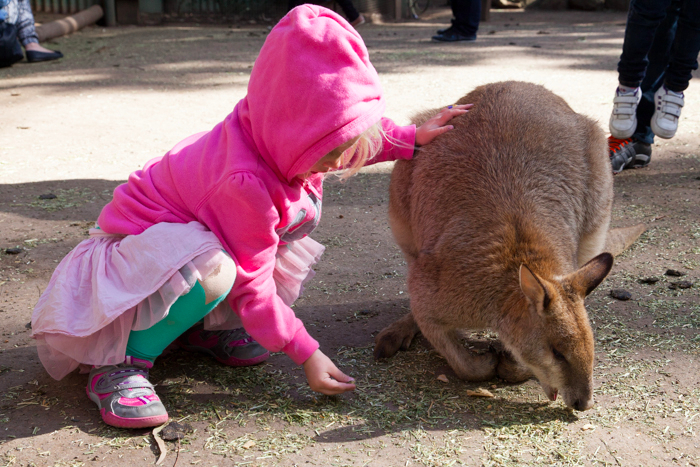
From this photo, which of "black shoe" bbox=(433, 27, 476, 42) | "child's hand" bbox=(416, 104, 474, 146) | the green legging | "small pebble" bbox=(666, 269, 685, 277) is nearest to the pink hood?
the green legging

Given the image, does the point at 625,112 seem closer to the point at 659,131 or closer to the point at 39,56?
the point at 659,131

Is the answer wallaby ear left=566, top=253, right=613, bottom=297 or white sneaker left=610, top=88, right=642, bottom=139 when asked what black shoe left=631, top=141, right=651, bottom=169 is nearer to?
white sneaker left=610, top=88, right=642, bottom=139

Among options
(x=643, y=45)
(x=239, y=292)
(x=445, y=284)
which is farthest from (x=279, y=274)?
(x=643, y=45)

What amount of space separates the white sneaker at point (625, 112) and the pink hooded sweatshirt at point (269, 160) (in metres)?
2.49

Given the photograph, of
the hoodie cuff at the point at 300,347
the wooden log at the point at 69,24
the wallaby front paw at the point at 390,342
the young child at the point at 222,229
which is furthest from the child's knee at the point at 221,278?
the wooden log at the point at 69,24

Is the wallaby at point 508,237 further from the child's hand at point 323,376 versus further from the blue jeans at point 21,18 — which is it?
the blue jeans at point 21,18

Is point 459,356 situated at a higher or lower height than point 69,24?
lower

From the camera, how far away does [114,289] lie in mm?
1807

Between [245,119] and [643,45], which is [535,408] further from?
[643,45]

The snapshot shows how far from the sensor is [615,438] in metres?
1.84

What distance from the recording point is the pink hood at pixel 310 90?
1.65m

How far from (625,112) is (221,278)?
287 centimetres

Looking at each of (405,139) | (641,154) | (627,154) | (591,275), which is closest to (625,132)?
(627,154)

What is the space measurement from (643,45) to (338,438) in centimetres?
288
